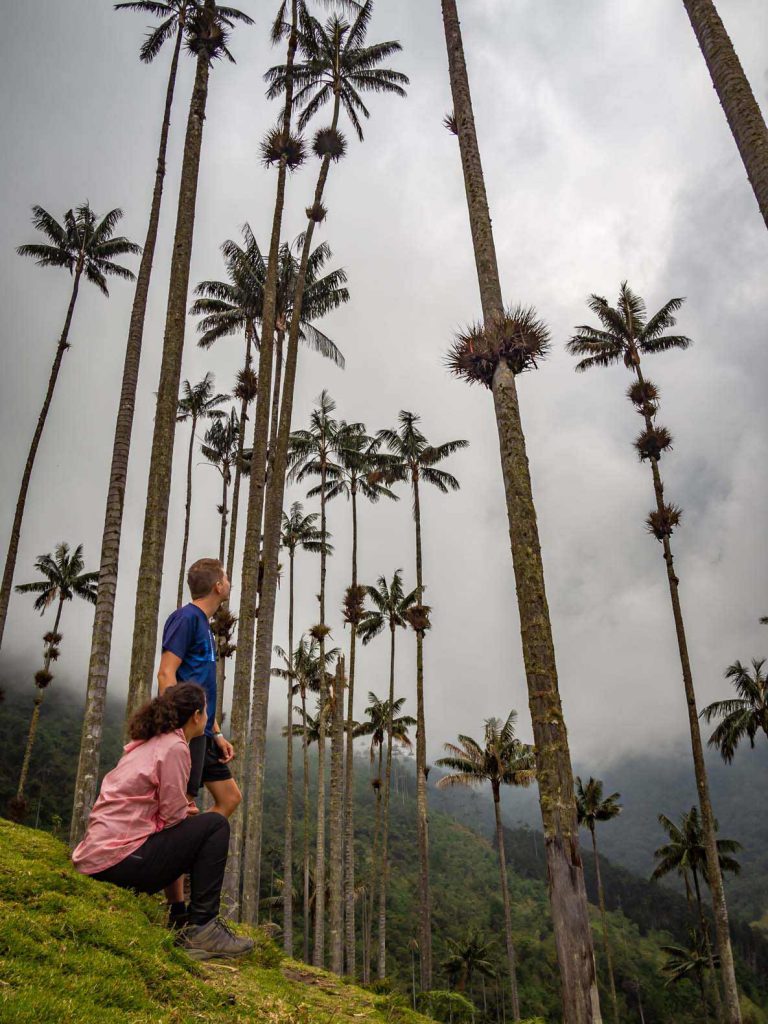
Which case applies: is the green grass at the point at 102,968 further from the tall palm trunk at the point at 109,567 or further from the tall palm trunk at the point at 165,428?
the tall palm trunk at the point at 109,567

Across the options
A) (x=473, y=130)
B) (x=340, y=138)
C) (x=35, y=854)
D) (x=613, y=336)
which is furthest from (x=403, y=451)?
(x=35, y=854)

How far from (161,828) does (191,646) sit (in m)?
1.26

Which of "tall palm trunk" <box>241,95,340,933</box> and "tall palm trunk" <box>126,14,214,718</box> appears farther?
"tall palm trunk" <box>241,95,340,933</box>

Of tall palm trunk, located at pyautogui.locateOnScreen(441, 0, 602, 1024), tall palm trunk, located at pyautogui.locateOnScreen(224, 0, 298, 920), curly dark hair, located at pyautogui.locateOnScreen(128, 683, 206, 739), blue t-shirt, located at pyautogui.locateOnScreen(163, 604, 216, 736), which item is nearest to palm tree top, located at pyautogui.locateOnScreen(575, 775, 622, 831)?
tall palm trunk, located at pyautogui.locateOnScreen(224, 0, 298, 920)

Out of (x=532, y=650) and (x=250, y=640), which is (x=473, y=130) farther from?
(x=250, y=640)

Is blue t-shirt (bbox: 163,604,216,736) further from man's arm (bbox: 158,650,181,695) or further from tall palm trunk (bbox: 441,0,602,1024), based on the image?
tall palm trunk (bbox: 441,0,602,1024)

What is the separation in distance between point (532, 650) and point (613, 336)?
904 inches

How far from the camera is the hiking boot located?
12.6 feet

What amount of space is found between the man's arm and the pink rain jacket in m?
0.54

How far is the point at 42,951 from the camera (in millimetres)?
2758

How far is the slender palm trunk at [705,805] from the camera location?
57.8 ft

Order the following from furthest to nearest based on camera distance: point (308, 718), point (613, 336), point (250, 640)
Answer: point (308, 718) → point (613, 336) → point (250, 640)

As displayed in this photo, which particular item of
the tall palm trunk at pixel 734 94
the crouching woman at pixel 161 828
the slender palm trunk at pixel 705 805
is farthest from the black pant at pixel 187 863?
the slender palm trunk at pixel 705 805

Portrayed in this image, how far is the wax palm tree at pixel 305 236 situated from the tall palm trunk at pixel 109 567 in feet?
10.8
